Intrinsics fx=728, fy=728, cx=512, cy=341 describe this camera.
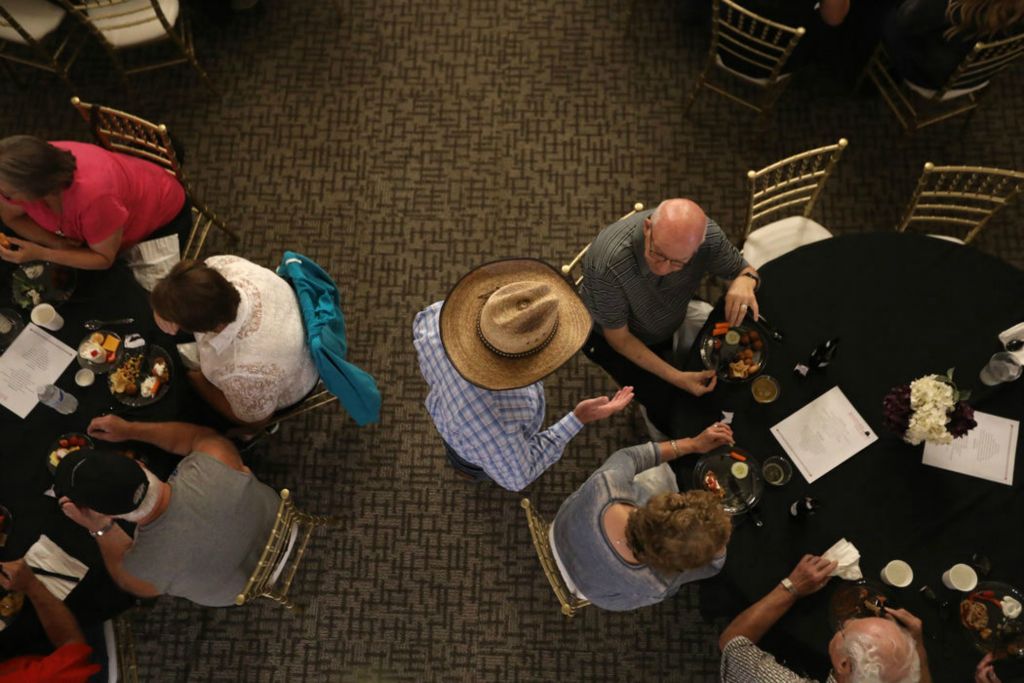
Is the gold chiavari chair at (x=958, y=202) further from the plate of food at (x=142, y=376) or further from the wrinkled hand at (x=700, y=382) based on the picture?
the plate of food at (x=142, y=376)

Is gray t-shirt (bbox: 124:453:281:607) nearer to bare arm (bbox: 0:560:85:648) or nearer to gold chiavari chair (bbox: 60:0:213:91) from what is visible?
bare arm (bbox: 0:560:85:648)

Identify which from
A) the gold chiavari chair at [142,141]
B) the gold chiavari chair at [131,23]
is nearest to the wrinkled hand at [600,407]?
the gold chiavari chair at [142,141]

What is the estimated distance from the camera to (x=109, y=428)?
9.12ft

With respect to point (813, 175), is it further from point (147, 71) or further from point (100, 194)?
point (147, 71)

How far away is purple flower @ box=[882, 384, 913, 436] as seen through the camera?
103 inches

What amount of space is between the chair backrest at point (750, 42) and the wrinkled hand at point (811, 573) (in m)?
2.42

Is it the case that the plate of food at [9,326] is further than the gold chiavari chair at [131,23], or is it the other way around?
the gold chiavari chair at [131,23]

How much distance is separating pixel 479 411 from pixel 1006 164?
369 centimetres

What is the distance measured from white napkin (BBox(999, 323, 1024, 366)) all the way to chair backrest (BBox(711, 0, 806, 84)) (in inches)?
65.4

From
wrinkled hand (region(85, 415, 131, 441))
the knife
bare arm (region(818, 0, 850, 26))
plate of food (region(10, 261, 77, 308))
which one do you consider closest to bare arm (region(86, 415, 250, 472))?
wrinkled hand (region(85, 415, 131, 441))

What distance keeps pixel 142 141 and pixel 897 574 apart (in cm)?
366

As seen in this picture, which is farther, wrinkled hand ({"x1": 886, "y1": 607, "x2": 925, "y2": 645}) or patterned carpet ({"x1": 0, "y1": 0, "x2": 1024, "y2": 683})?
patterned carpet ({"x1": 0, "y1": 0, "x2": 1024, "y2": 683})

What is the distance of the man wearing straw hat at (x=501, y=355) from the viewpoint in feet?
8.00

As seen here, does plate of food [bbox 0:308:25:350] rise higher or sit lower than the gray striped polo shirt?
lower
